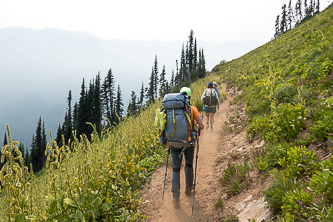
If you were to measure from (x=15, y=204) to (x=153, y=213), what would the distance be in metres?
2.89

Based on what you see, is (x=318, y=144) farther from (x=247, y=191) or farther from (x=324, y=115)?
(x=247, y=191)

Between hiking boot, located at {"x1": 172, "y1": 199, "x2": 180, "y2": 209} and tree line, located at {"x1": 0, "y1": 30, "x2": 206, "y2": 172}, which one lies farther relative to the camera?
tree line, located at {"x1": 0, "y1": 30, "x2": 206, "y2": 172}

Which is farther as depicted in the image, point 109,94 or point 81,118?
point 109,94

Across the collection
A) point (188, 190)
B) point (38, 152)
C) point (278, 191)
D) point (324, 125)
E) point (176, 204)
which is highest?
point (324, 125)

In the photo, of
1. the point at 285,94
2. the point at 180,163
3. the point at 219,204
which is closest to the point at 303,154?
the point at 219,204

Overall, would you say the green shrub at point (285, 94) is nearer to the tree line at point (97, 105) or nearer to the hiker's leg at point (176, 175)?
the hiker's leg at point (176, 175)

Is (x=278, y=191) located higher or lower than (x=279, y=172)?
lower

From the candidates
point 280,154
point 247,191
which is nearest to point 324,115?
point 280,154

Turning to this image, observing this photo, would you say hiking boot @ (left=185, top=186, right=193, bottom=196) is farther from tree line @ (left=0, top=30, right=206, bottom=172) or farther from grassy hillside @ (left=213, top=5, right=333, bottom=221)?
tree line @ (left=0, top=30, right=206, bottom=172)

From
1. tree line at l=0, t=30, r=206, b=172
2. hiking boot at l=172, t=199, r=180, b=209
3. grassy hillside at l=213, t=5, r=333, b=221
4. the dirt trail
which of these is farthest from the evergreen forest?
tree line at l=0, t=30, r=206, b=172

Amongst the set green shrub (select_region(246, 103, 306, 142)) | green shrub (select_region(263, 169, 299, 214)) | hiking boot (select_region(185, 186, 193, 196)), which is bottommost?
hiking boot (select_region(185, 186, 193, 196))

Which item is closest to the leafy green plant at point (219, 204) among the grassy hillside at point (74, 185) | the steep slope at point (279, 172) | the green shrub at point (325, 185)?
the steep slope at point (279, 172)

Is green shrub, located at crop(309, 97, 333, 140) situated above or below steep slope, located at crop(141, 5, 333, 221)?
above

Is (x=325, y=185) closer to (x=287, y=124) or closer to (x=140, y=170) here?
(x=287, y=124)
